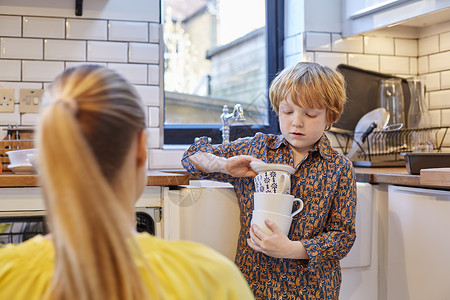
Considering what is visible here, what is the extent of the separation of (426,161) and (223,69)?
1.67 meters

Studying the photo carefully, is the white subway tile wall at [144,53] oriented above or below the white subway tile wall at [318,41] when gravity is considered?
below

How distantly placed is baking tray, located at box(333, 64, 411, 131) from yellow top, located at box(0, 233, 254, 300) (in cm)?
191

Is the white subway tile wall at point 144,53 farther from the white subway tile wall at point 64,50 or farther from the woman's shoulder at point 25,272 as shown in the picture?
the woman's shoulder at point 25,272

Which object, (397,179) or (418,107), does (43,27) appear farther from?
(418,107)

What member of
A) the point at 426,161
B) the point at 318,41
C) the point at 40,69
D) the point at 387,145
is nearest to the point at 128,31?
the point at 40,69

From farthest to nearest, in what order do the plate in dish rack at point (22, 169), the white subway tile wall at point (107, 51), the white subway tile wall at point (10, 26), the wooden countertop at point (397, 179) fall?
the white subway tile wall at point (107, 51)
the white subway tile wall at point (10, 26)
the plate in dish rack at point (22, 169)
the wooden countertop at point (397, 179)

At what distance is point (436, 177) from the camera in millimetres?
1513

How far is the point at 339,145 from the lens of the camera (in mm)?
2574


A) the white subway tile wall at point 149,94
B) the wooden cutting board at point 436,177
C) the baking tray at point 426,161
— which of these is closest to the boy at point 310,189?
the wooden cutting board at point 436,177

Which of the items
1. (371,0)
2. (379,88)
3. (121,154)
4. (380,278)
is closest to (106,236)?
(121,154)

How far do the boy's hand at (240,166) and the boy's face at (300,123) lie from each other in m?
0.11

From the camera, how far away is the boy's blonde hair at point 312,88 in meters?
1.41

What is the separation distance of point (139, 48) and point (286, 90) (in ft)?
3.50

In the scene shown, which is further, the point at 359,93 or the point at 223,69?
the point at 223,69
